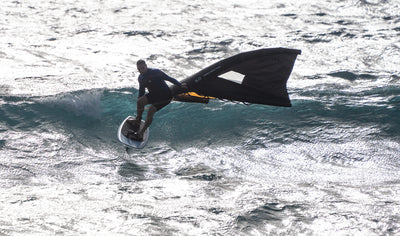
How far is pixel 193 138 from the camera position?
10.8m

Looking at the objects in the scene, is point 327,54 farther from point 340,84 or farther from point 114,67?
point 114,67

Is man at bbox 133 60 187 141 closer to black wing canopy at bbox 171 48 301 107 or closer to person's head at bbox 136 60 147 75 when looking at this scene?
person's head at bbox 136 60 147 75

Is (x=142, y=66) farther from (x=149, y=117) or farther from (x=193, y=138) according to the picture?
(x=193, y=138)

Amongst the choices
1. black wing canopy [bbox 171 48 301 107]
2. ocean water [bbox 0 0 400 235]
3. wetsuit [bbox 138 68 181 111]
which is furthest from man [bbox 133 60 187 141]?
A: ocean water [bbox 0 0 400 235]

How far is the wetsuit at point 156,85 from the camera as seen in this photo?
8.05 meters

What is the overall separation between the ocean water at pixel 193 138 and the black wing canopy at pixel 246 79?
1632 mm

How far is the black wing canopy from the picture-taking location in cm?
830

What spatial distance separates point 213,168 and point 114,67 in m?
6.45

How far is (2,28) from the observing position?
18156mm

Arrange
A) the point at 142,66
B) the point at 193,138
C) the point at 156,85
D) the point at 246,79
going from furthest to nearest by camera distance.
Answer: the point at 193,138 < the point at 246,79 < the point at 156,85 < the point at 142,66

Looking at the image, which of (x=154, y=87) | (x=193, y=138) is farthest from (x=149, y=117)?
(x=193, y=138)

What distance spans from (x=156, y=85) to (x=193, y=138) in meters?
2.94

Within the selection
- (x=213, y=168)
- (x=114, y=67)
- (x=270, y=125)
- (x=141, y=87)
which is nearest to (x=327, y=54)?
(x=270, y=125)

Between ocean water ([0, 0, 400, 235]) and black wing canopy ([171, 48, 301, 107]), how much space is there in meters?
1.63
